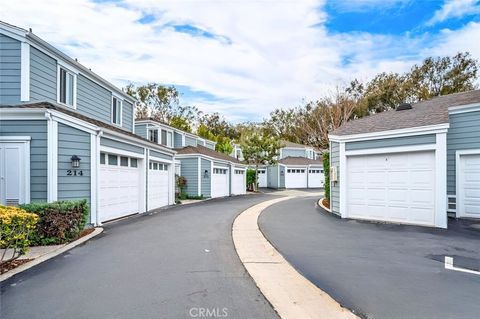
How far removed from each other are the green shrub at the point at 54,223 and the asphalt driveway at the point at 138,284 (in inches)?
24.3

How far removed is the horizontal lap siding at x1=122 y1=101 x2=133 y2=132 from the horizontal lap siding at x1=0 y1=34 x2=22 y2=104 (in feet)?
23.5

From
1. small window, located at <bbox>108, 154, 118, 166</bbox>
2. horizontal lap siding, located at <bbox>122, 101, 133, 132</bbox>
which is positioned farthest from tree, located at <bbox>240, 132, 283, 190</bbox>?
small window, located at <bbox>108, 154, 118, 166</bbox>

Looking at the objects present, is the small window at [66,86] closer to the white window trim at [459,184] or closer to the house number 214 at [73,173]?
the house number 214 at [73,173]

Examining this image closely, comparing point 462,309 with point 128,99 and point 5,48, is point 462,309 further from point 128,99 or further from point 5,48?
point 128,99

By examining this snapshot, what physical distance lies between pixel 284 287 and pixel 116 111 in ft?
46.7

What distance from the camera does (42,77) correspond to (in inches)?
389

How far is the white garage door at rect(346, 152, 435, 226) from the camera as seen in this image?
887cm

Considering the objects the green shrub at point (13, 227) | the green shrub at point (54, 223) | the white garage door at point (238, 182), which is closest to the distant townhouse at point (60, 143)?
the green shrub at point (54, 223)

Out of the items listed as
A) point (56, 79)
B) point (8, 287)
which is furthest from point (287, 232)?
point (56, 79)

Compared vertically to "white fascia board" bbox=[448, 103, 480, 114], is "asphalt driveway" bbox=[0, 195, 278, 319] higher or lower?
lower

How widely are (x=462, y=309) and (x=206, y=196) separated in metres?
17.7

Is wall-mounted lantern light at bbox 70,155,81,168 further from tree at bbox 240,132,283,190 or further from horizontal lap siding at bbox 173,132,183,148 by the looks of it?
tree at bbox 240,132,283,190

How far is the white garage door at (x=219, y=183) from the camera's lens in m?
21.5
